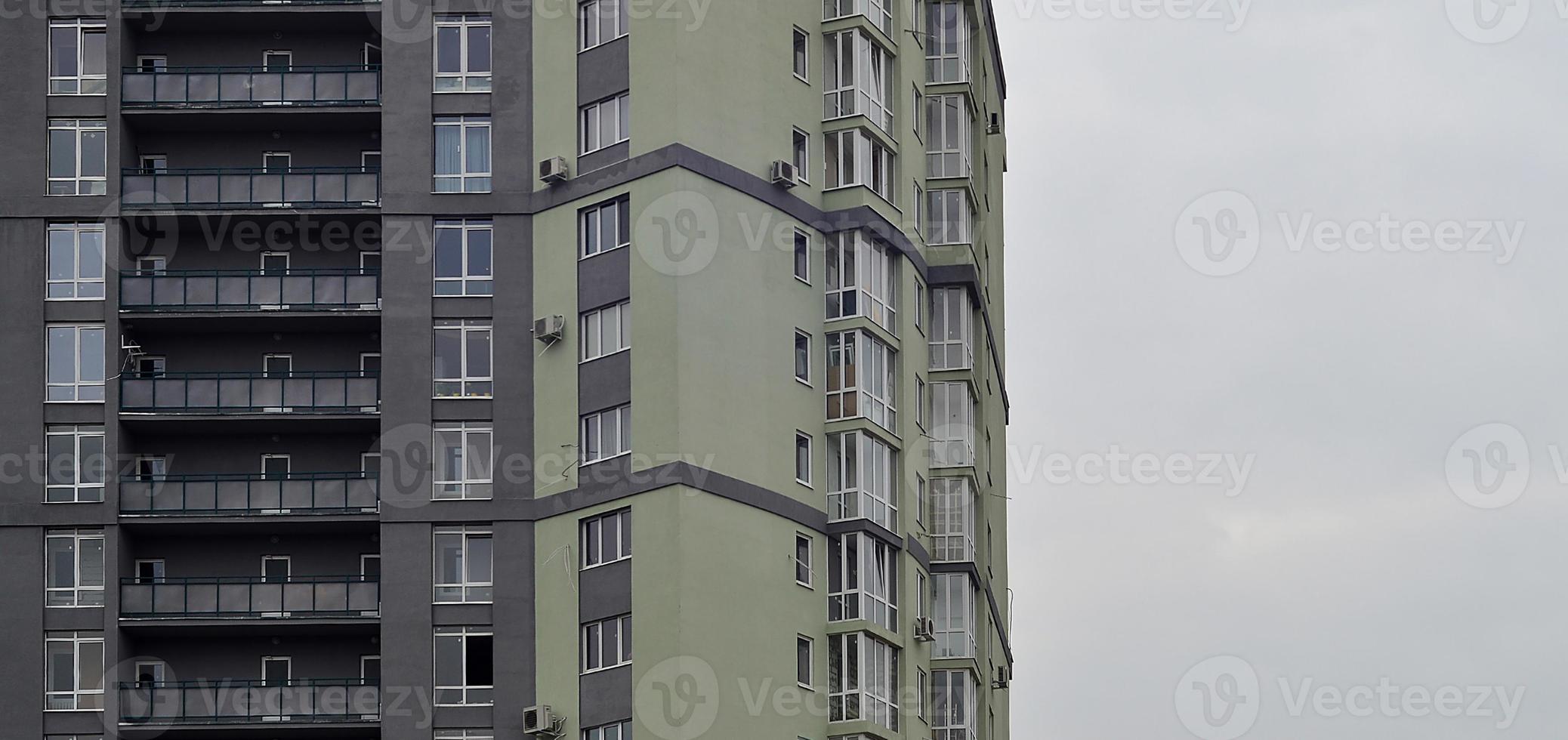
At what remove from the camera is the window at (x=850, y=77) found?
72.2 meters

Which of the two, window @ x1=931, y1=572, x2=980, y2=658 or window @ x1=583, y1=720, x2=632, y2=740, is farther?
window @ x1=931, y1=572, x2=980, y2=658

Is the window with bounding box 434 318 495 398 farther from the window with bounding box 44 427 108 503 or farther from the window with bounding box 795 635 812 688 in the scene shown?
the window with bounding box 795 635 812 688

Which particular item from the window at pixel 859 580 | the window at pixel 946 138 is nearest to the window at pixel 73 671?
the window at pixel 859 580

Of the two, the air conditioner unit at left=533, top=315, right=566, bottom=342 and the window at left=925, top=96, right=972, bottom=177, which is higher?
the window at left=925, top=96, right=972, bottom=177

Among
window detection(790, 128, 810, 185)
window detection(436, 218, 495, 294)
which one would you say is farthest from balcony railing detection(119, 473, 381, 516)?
window detection(790, 128, 810, 185)

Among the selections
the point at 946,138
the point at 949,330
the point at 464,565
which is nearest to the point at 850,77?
the point at 946,138

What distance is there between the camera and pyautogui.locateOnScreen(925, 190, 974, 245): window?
77.1 meters

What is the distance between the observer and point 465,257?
7025 cm

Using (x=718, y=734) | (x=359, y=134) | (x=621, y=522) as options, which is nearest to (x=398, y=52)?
(x=359, y=134)

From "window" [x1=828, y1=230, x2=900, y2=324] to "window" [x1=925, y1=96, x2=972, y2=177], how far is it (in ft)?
20.8

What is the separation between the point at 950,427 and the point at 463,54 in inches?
745

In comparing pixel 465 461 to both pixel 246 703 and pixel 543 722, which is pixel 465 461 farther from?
pixel 246 703

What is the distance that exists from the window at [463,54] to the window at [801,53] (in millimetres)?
8984

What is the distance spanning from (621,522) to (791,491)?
199 inches
